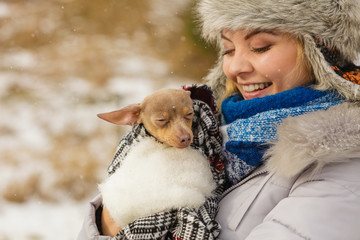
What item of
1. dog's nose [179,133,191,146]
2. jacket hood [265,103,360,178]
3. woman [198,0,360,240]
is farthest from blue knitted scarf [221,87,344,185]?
dog's nose [179,133,191,146]

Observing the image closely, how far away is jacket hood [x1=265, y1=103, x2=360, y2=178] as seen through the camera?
1236mm

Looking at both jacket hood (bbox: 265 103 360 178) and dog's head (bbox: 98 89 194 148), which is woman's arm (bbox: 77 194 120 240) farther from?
jacket hood (bbox: 265 103 360 178)

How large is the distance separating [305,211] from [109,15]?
174 inches

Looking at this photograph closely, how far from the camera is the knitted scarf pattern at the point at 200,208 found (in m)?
1.36

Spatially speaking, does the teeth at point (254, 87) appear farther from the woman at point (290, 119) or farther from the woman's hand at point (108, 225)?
the woman's hand at point (108, 225)

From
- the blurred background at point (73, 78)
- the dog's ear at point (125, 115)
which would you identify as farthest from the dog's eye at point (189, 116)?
the blurred background at point (73, 78)

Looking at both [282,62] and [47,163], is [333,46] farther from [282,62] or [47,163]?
[47,163]

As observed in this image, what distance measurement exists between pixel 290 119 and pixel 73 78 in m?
4.23

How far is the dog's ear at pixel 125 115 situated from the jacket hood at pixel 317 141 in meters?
0.63

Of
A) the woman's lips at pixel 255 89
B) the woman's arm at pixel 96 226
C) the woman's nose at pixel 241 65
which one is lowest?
the woman's arm at pixel 96 226

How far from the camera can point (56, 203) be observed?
4539 millimetres

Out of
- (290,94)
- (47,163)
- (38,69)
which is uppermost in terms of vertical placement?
(290,94)

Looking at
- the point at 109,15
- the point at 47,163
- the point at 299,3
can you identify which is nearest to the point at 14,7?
the point at 109,15

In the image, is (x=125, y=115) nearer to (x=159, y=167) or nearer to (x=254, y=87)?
(x=159, y=167)
